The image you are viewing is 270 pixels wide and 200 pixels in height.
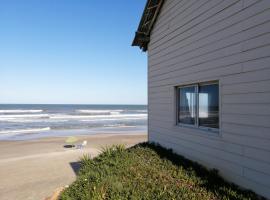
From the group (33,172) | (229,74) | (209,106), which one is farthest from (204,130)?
(33,172)

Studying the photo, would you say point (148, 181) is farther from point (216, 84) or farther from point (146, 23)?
point (146, 23)

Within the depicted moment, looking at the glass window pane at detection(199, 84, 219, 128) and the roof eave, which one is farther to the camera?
the roof eave

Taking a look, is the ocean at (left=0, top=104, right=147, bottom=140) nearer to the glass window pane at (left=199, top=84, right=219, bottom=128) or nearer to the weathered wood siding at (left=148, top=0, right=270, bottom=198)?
the weathered wood siding at (left=148, top=0, right=270, bottom=198)

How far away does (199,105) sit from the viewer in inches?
301

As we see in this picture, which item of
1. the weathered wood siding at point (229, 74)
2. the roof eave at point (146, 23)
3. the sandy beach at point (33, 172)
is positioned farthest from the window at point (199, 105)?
the sandy beach at point (33, 172)

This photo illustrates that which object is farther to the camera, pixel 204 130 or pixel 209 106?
pixel 204 130

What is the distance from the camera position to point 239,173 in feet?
18.9

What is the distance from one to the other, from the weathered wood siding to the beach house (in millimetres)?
17

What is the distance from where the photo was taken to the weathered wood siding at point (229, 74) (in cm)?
519

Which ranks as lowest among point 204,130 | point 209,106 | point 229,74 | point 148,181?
point 148,181

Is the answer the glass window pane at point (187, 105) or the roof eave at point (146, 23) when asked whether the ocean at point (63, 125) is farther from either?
the glass window pane at point (187, 105)

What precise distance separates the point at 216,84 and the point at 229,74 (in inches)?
28.4

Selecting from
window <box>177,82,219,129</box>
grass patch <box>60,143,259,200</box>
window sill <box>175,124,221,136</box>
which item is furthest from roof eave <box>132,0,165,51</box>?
grass patch <box>60,143,259,200</box>

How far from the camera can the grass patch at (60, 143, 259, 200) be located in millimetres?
5234
